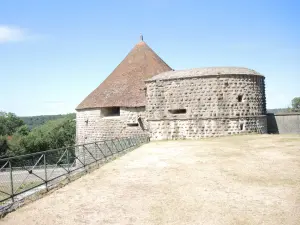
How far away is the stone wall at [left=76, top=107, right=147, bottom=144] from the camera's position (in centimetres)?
2372

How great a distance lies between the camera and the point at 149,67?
89.1 feet

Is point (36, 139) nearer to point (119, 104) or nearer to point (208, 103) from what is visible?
point (119, 104)

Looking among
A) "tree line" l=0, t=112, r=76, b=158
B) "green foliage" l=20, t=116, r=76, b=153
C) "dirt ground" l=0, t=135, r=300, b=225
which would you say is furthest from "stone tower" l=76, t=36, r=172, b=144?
"green foliage" l=20, t=116, r=76, b=153

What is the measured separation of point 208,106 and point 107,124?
8484 millimetres

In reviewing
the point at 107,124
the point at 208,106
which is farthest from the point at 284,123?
the point at 107,124

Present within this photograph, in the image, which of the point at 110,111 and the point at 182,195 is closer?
the point at 182,195

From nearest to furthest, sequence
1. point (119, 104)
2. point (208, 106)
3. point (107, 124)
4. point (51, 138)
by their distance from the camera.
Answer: point (208, 106), point (119, 104), point (107, 124), point (51, 138)

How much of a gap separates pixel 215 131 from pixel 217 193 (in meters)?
13.1

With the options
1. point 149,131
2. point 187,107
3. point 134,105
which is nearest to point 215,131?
point 187,107

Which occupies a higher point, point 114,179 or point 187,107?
point 187,107

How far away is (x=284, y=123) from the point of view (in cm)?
2319

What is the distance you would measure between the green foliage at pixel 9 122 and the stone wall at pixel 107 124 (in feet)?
127

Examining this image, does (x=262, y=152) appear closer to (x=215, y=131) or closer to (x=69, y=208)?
(x=215, y=131)

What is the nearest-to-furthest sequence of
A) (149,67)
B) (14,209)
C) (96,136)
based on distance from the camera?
(14,209) → (96,136) → (149,67)
